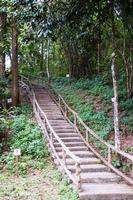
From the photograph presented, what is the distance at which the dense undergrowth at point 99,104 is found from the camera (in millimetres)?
18359

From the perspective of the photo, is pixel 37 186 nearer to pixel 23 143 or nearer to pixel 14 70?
pixel 23 143

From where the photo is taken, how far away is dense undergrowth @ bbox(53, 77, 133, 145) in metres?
18.4

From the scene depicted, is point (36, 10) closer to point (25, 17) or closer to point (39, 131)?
point (25, 17)

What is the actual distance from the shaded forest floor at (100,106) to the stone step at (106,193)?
3675 millimetres

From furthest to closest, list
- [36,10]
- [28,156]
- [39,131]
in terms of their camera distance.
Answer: [39,131] < [28,156] < [36,10]

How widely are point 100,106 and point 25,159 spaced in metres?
7.50

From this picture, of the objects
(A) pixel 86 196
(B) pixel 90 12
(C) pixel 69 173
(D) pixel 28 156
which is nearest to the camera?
(A) pixel 86 196

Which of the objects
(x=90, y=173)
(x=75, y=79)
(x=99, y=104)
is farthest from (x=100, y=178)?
(x=75, y=79)

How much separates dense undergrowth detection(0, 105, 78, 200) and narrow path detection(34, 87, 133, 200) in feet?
1.74

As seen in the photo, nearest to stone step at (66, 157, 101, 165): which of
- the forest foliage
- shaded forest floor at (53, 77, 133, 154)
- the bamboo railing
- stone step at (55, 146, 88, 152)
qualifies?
the bamboo railing

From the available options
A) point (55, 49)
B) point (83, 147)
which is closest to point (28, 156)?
point (83, 147)

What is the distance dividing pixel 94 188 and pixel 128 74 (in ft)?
40.9

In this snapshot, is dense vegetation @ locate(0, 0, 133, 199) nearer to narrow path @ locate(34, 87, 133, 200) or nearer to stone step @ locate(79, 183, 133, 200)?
narrow path @ locate(34, 87, 133, 200)

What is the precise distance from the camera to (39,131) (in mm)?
17984
